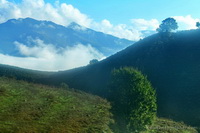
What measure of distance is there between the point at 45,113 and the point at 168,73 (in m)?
130

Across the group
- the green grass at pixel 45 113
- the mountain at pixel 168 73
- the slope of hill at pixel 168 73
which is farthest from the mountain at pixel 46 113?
the slope of hill at pixel 168 73

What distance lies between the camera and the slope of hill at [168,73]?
122 metres

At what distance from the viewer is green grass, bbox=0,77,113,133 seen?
3187 centimetres

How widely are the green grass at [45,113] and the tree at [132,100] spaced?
5775mm

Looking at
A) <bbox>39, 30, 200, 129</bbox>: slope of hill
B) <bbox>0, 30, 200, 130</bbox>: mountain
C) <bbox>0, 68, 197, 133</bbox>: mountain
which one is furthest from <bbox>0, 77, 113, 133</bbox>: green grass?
<bbox>39, 30, 200, 129</bbox>: slope of hill

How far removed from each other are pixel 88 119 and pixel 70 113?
3.08m

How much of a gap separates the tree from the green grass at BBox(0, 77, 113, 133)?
5775mm

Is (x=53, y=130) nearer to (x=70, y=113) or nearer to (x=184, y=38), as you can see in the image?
(x=70, y=113)

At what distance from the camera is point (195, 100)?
120 m

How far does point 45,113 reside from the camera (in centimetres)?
3484

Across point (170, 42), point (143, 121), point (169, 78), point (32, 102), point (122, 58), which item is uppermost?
point (170, 42)

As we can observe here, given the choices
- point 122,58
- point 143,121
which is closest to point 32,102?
point 143,121

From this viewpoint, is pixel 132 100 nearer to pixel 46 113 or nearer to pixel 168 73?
pixel 46 113

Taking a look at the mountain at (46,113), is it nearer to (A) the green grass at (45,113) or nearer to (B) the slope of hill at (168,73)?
(A) the green grass at (45,113)
